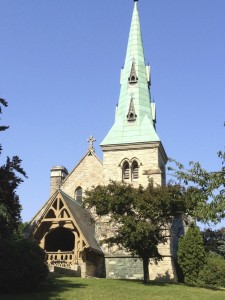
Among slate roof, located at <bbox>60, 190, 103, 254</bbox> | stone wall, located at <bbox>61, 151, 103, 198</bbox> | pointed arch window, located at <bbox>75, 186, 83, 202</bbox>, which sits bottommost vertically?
slate roof, located at <bbox>60, 190, 103, 254</bbox>

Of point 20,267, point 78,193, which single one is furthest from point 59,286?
point 78,193

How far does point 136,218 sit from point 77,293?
6247mm

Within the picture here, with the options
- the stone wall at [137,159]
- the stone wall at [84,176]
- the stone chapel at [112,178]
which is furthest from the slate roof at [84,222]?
the stone wall at [137,159]

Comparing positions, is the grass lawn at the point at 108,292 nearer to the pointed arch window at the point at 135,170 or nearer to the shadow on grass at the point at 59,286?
the shadow on grass at the point at 59,286

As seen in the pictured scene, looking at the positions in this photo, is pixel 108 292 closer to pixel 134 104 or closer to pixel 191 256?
pixel 191 256

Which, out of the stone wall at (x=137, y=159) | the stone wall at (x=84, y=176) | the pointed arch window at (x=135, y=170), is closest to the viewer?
the stone wall at (x=137, y=159)

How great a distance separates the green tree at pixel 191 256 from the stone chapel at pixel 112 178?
806mm

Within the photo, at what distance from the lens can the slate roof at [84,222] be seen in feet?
98.4

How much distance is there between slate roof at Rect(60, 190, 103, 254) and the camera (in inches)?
1180

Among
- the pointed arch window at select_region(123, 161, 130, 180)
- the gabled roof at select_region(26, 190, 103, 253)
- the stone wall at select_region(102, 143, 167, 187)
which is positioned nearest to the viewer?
the gabled roof at select_region(26, 190, 103, 253)

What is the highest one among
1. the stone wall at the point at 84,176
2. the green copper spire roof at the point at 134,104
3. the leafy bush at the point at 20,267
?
the green copper spire roof at the point at 134,104

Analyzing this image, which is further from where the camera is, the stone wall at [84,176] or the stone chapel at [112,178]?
the stone wall at [84,176]

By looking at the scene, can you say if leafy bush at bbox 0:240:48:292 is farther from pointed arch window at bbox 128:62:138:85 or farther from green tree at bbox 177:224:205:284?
pointed arch window at bbox 128:62:138:85

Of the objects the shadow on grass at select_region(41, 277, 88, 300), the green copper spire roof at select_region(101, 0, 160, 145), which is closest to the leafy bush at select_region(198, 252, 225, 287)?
the green copper spire roof at select_region(101, 0, 160, 145)
